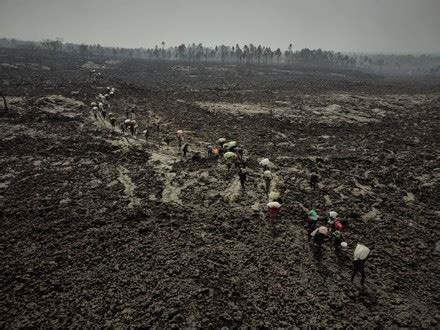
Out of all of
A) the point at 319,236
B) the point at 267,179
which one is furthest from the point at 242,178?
the point at 319,236

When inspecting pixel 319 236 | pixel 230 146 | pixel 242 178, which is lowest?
pixel 319 236

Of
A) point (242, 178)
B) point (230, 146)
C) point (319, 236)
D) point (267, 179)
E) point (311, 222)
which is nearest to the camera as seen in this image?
point (319, 236)

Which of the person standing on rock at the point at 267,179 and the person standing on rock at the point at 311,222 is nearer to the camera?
the person standing on rock at the point at 311,222

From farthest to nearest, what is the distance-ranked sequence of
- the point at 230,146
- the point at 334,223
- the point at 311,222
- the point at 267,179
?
the point at 230,146 < the point at 267,179 < the point at 311,222 < the point at 334,223

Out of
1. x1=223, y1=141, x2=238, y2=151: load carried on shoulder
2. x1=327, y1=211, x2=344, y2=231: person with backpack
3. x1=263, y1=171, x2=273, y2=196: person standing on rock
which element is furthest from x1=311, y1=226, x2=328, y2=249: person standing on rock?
x1=223, y1=141, x2=238, y2=151: load carried on shoulder

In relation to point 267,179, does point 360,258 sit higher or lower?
lower

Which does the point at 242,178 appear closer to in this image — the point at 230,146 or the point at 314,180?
the point at 314,180

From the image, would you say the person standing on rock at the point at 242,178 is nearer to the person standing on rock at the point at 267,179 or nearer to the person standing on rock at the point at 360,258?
the person standing on rock at the point at 267,179

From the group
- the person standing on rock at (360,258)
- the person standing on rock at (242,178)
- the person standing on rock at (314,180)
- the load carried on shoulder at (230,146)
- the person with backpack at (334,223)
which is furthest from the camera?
the load carried on shoulder at (230,146)

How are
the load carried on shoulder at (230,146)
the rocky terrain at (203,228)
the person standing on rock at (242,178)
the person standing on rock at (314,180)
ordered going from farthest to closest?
the load carried on shoulder at (230,146)
the person standing on rock at (314,180)
the person standing on rock at (242,178)
the rocky terrain at (203,228)

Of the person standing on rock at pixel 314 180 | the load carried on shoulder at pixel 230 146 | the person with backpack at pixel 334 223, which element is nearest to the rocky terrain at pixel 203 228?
the person standing on rock at pixel 314 180

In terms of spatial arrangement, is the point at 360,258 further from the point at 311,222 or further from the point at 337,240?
the point at 311,222

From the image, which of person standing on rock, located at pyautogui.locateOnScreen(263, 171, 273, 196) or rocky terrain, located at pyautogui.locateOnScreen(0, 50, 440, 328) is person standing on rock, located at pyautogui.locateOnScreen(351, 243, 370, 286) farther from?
person standing on rock, located at pyautogui.locateOnScreen(263, 171, 273, 196)

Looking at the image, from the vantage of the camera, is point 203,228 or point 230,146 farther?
point 230,146
